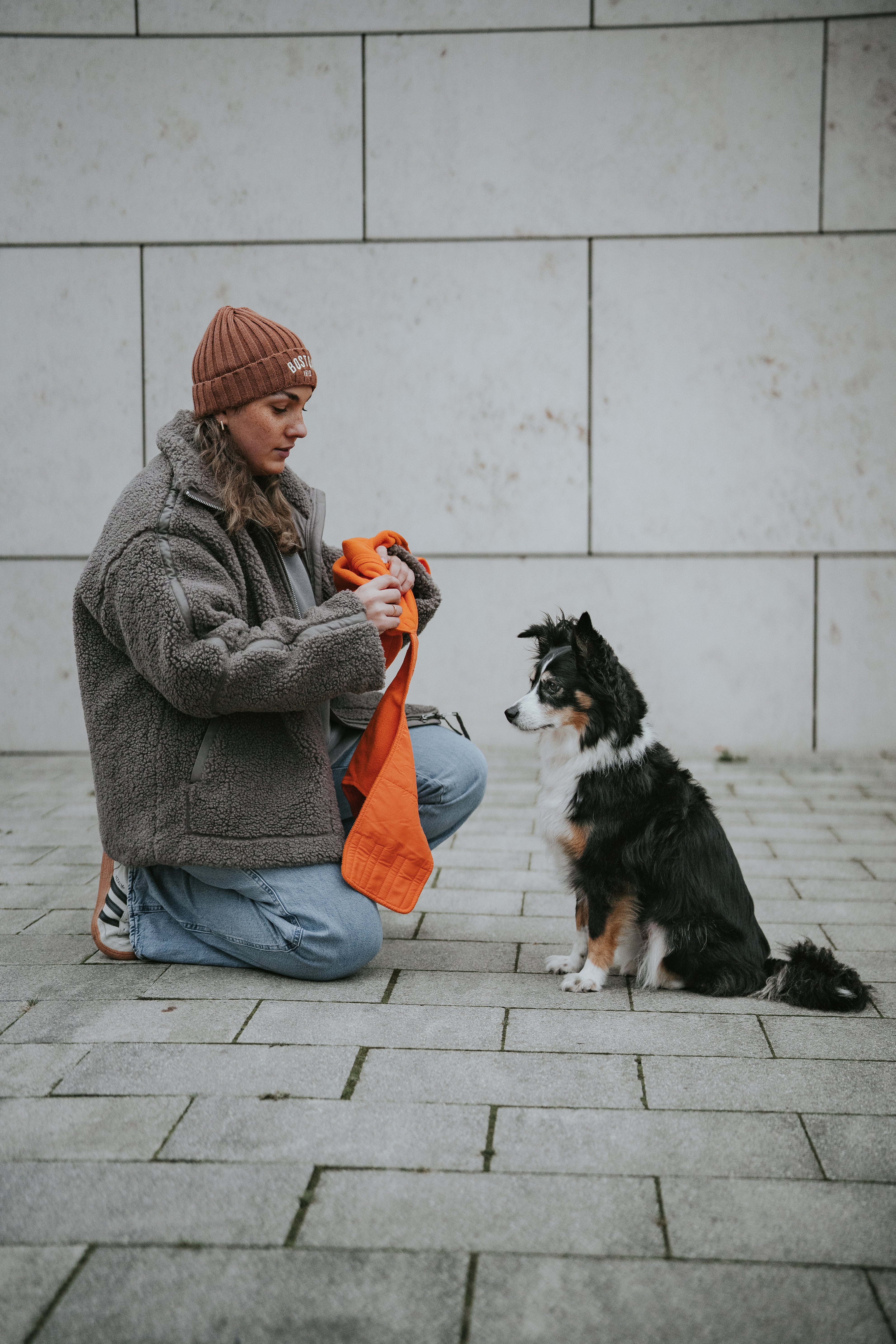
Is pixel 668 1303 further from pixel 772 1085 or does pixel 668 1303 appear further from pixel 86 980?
pixel 86 980

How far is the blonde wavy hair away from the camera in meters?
3.11

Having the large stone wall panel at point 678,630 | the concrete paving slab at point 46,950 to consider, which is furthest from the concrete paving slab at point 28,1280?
the large stone wall panel at point 678,630

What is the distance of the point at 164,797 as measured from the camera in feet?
10.2

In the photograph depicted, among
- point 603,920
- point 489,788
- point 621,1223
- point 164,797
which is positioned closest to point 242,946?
point 164,797

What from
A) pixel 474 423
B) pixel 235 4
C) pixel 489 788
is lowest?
pixel 489 788

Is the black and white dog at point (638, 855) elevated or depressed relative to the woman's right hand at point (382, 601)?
depressed

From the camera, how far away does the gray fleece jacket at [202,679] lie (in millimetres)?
2920

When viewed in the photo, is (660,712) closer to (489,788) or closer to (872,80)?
(489,788)

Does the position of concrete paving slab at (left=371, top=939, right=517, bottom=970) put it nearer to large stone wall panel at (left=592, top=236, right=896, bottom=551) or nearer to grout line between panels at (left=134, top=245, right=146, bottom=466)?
large stone wall panel at (left=592, top=236, right=896, bottom=551)

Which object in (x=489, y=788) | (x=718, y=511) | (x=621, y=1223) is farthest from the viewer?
(x=718, y=511)

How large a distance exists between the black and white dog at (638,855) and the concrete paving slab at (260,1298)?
1405mm

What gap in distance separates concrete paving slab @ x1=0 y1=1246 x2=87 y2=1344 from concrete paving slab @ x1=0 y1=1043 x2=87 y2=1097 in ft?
2.07

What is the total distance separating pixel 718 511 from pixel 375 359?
2160mm

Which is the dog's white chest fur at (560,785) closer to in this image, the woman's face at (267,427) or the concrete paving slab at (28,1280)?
the woman's face at (267,427)
